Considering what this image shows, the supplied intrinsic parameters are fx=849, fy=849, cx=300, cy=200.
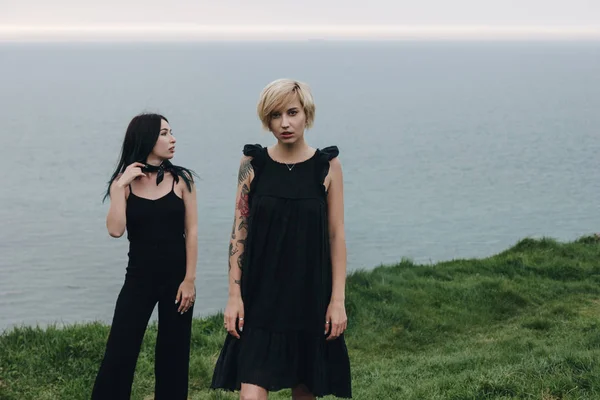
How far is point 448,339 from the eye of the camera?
10.6 metres

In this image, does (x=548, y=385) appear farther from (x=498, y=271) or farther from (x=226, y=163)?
(x=226, y=163)

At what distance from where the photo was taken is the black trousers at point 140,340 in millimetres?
6070

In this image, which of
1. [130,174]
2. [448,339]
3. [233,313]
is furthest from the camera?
[448,339]

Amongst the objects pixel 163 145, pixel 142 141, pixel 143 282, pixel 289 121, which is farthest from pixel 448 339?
pixel 289 121

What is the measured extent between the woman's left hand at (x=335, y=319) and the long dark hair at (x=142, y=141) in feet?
5.15

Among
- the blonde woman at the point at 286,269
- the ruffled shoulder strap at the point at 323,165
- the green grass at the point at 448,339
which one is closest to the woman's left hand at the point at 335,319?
the blonde woman at the point at 286,269

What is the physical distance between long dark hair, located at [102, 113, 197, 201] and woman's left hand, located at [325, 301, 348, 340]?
157cm

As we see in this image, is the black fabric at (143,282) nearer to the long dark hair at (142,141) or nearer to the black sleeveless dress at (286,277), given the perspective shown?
the long dark hair at (142,141)

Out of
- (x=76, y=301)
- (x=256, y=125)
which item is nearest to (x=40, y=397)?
(x=76, y=301)

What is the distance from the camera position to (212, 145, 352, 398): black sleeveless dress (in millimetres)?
5176

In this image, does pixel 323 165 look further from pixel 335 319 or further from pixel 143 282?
pixel 143 282

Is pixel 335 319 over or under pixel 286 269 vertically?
under

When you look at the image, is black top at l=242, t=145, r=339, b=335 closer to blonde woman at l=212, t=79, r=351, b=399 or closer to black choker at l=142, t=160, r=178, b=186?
blonde woman at l=212, t=79, r=351, b=399

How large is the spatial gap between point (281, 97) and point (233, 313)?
133 centimetres
